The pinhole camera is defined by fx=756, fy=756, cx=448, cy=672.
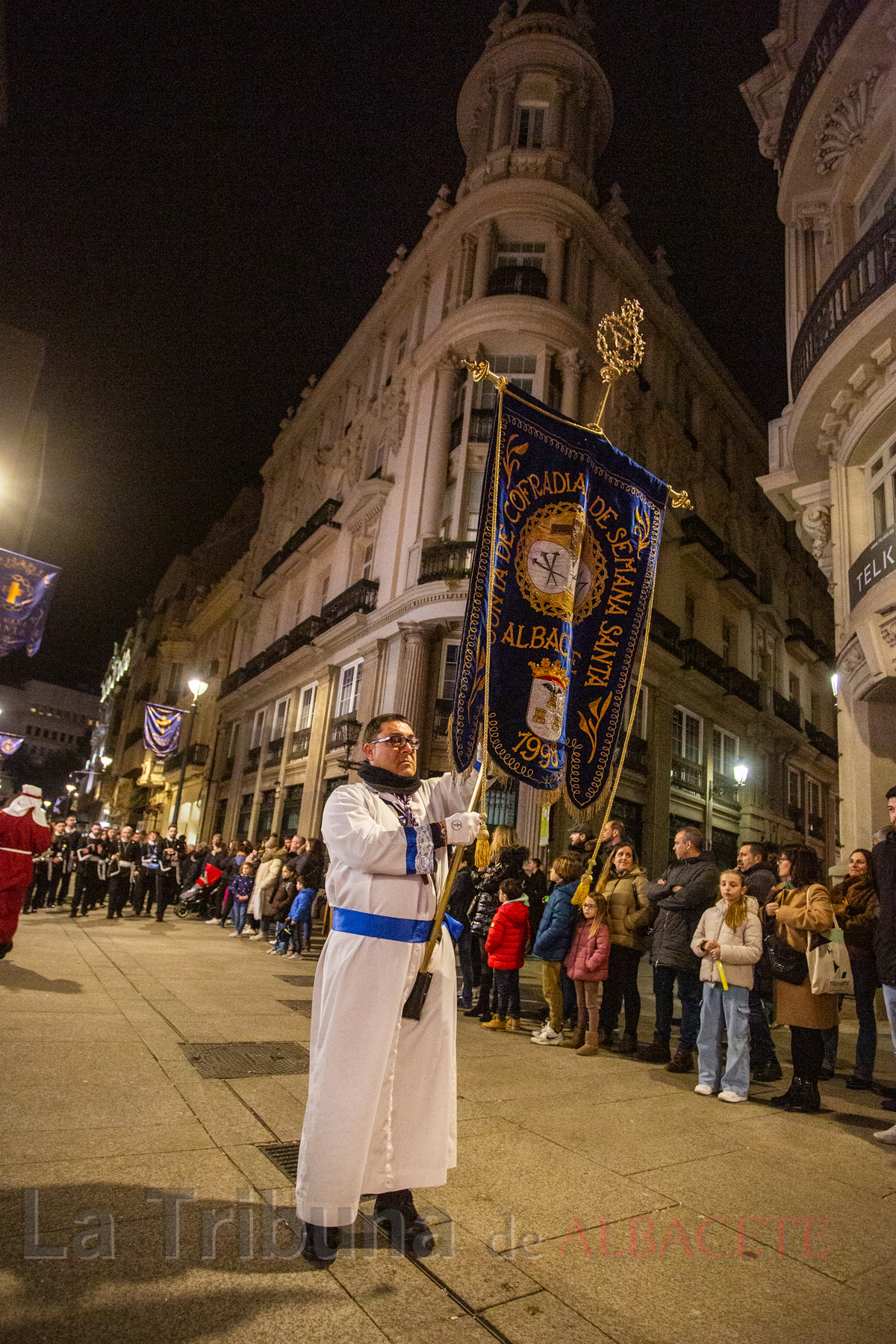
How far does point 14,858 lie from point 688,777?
20.1 metres

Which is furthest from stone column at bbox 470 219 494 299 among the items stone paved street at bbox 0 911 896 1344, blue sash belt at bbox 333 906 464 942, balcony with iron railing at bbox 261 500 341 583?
blue sash belt at bbox 333 906 464 942

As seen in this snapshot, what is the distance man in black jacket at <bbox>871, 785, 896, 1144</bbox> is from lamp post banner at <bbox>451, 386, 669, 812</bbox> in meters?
1.96

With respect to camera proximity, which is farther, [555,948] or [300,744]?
[300,744]

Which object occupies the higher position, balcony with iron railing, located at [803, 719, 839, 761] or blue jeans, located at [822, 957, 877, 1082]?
balcony with iron railing, located at [803, 719, 839, 761]

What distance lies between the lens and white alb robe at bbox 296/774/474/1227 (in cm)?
285

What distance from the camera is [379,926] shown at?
10.2ft

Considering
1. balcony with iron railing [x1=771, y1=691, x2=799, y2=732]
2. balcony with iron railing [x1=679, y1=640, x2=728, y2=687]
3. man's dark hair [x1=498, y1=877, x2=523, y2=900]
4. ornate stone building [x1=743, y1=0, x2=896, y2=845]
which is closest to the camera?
man's dark hair [x1=498, y1=877, x2=523, y2=900]

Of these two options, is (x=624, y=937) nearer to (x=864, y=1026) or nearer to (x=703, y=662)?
(x=864, y=1026)

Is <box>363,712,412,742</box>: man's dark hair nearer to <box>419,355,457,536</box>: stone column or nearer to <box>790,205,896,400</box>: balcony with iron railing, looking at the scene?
<box>790,205,896,400</box>: balcony with iron railing

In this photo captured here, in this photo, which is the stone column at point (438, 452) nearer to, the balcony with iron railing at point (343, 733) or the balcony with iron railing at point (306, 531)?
the balcony with iron railing at point (343, 733)

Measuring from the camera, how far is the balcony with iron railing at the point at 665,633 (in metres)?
21.7

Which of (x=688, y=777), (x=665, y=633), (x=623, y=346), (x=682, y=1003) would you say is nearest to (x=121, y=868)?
(x=682, y=1003)

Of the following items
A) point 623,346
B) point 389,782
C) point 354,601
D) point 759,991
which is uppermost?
point 354,601

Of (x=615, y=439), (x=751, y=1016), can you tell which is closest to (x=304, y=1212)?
(x=751, y=1016)
